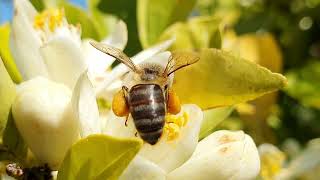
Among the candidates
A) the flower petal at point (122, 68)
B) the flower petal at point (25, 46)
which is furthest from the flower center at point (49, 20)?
the flower petal at point (122, 68)

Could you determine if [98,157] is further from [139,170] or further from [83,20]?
[83,20]

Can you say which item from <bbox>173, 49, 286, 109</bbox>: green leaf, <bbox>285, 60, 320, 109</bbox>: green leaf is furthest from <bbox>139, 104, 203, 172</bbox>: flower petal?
<bbox>285, 60, 320, 109</bbox>: green leaf

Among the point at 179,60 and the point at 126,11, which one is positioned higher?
the point at 179,60

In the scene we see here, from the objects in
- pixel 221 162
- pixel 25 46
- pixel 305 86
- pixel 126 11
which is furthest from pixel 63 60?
pixel 305 86

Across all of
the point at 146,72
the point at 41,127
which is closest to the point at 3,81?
the point at 41,127

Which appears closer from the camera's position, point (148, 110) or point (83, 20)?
point (148, 110)

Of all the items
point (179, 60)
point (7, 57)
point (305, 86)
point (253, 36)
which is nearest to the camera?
point (179, 60)

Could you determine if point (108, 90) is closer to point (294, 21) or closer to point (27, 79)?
point (27, 79)
